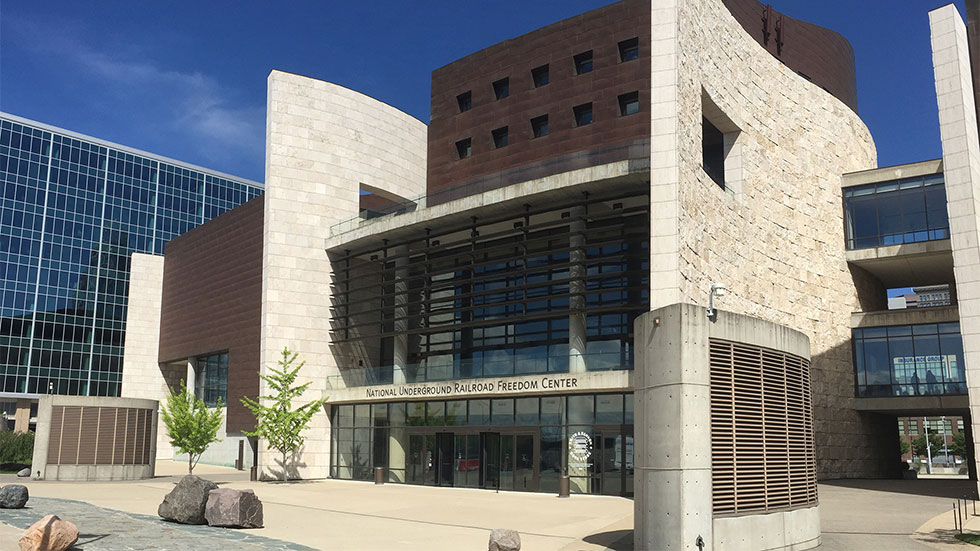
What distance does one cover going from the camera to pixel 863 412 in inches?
1786

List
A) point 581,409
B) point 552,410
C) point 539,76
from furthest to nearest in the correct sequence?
point 539,76 < point 552,410 < point 581,409

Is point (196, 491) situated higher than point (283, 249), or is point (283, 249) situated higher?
point (283, 249)

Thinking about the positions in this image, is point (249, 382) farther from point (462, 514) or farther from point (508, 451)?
point (462, 514)

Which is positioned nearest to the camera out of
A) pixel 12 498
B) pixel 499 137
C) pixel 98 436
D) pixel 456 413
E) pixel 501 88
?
pixel 12 498

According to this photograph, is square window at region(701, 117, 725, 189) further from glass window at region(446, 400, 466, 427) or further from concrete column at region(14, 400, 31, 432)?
concrete column at region(14, 400, 31, 432)

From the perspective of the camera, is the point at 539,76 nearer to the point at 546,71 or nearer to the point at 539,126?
the point at 546,71

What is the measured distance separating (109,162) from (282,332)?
68.0 meters

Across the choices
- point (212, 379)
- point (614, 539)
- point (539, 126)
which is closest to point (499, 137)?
point (539, 126)

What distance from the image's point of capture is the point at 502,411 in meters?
36.5

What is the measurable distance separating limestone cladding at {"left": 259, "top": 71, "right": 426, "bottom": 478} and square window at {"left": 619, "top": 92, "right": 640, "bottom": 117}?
16.3 m

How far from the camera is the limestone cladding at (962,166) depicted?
30.2m

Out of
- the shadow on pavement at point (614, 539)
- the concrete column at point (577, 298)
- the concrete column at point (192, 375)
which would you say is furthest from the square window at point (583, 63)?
the concrete column at point (192, 375)

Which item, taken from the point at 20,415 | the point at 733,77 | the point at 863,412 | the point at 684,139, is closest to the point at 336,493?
the point at 684,139

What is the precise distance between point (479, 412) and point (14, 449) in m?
30.8
